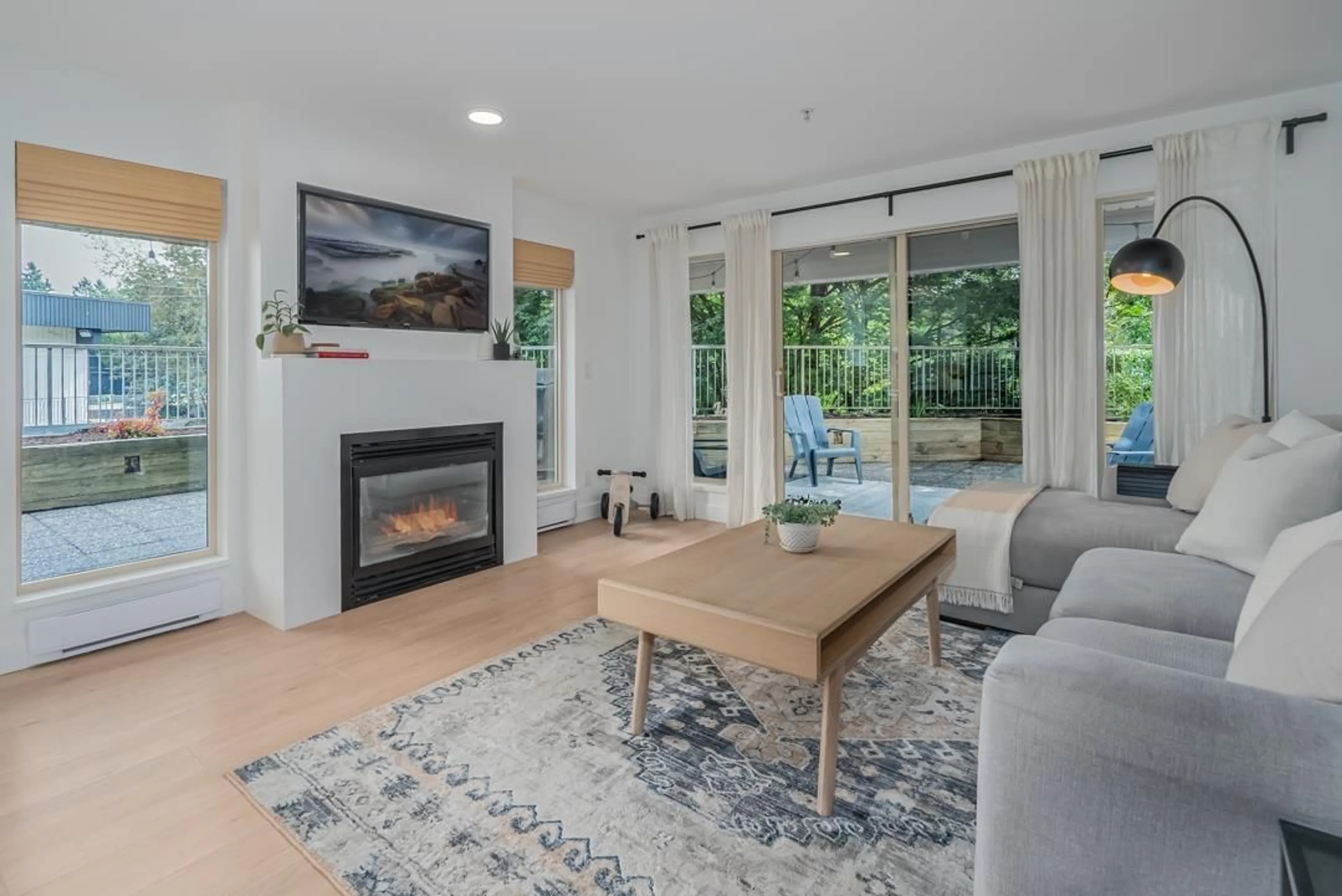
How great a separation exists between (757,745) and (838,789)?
311 mm

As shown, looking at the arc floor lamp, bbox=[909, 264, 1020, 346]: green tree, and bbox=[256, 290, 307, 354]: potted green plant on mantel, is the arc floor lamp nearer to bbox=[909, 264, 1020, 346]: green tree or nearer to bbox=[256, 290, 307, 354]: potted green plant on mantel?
bbox=[909, 264, 1020, 346]: green tree

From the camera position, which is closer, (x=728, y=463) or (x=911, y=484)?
(x=911, y=484)

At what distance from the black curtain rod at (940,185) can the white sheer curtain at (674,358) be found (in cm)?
24

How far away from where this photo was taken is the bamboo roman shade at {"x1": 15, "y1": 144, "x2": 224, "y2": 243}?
2.71 metres

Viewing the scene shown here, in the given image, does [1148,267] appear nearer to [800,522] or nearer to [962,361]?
[962,361]

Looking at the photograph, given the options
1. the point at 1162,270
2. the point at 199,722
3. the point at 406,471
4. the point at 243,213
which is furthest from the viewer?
the point at 406,471

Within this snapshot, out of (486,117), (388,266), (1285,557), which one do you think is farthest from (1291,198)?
(388,266)

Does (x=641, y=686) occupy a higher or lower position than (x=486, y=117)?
lower

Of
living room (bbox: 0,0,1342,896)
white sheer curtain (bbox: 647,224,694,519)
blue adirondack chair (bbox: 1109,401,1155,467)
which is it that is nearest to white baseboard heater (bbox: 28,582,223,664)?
living room (bbox: 0,0,1342,896)

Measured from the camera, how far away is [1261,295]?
10.5 ft

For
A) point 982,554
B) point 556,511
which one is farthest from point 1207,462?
point 556,511

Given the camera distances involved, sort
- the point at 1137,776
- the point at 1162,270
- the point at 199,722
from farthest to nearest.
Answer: the point at 1162,270 → the point at 199,722 → the point at 1137,776

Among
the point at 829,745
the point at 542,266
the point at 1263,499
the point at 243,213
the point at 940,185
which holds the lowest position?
the point at 829,745

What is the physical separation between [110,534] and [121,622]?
424mm
